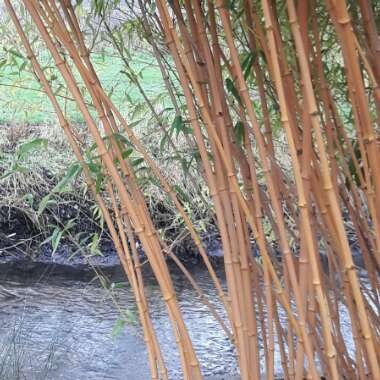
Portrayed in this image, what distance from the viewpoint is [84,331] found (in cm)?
270

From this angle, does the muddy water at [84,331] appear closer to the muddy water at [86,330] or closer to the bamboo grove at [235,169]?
the muddy water at [86,330]

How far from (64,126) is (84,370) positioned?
1.74 metres

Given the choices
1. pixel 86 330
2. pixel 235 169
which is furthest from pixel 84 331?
pixel 235 169

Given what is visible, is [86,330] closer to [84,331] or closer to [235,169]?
[84,331]

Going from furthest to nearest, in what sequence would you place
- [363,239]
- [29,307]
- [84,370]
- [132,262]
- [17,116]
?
[17,116], [29,307], [84,370], [363,239], [132,262]

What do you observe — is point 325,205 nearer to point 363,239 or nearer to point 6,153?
point 363,239

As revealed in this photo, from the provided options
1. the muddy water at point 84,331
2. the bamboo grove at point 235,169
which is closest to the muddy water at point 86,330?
the muddy water at point 84,331

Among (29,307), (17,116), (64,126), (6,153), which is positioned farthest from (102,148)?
(17,116)

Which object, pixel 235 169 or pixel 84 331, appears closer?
pixel 235 169

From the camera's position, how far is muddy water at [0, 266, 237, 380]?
2314 mm

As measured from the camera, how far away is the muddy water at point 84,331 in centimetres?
231

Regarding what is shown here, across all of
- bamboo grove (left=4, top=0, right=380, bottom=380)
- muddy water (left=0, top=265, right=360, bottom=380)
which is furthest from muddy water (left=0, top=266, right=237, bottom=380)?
bamboo grove (left=4, top=0, right=380, bottom=380)

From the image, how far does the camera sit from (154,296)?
306 centimetres

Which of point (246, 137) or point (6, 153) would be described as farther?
point (6, 153)
